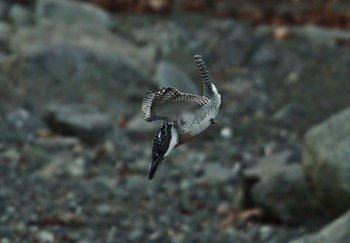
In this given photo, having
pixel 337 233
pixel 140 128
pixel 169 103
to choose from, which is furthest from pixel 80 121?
pixel 169 103

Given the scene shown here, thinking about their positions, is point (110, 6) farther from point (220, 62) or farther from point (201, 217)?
point (201, 217)

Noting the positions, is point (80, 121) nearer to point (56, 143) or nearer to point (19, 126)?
point (56, 143)

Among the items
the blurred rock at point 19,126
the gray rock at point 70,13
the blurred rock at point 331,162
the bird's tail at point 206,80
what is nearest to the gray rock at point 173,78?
the blurred rock at point 19,126

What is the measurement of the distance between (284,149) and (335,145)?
2778mm

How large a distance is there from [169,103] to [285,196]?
629cm


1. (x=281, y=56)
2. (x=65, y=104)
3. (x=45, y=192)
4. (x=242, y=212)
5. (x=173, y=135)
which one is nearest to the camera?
(x=173, y=135)

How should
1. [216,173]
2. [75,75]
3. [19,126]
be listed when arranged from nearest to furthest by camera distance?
[216,173] < [19,126] < [75,75]

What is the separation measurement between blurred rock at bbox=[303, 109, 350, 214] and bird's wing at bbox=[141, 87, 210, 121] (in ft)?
17.6

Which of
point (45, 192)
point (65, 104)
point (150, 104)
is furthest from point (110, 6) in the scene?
point (150, 104)

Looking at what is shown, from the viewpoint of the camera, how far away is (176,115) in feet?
7.86

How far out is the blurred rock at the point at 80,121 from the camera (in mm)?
11008

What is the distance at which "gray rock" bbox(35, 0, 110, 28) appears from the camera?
14.1m

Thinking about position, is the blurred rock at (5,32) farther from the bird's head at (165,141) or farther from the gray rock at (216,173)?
the bird's head at (165,141)

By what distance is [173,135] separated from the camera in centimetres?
239
